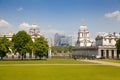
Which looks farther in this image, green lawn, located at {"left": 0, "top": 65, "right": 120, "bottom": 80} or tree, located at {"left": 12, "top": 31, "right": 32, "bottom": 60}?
tree, located at {"left": 12, "top": 31, "right": 32, "bottom": 60}

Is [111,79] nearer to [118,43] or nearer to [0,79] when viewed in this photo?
[0,79]

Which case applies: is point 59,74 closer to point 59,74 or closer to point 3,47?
point 59,74

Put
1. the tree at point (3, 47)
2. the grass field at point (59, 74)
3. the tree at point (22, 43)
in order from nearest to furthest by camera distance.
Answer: the grass field at point (59, 74) < the tree at point (3, 47) < the tree at point (22, 43)

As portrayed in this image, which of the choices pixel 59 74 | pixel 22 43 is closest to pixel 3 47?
pixel 22 43

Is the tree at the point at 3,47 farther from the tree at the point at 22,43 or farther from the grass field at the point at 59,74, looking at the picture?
the grass field at the point at 59,74

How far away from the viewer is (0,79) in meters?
33.1

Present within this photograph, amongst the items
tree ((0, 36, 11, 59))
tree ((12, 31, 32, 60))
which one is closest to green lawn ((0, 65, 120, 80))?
tree ((0, 36, 11, 59))

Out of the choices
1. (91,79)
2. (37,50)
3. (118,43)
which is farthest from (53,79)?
(118,43)

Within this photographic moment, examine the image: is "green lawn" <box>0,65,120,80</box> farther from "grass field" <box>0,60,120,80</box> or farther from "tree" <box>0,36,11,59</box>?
Answer: "tree" <box>0,36,11,59</box>

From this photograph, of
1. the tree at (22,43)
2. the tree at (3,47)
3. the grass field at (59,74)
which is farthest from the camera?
the tree at (22,43)

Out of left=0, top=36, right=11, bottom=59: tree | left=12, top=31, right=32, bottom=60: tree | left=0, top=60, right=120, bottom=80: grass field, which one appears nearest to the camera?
left=0, top=60, right=120, bottom=80: grass field

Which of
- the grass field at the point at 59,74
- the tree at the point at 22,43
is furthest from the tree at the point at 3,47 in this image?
the grass field at the point at 59,74

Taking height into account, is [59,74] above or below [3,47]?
below

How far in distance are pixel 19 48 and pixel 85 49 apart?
9273 cm
